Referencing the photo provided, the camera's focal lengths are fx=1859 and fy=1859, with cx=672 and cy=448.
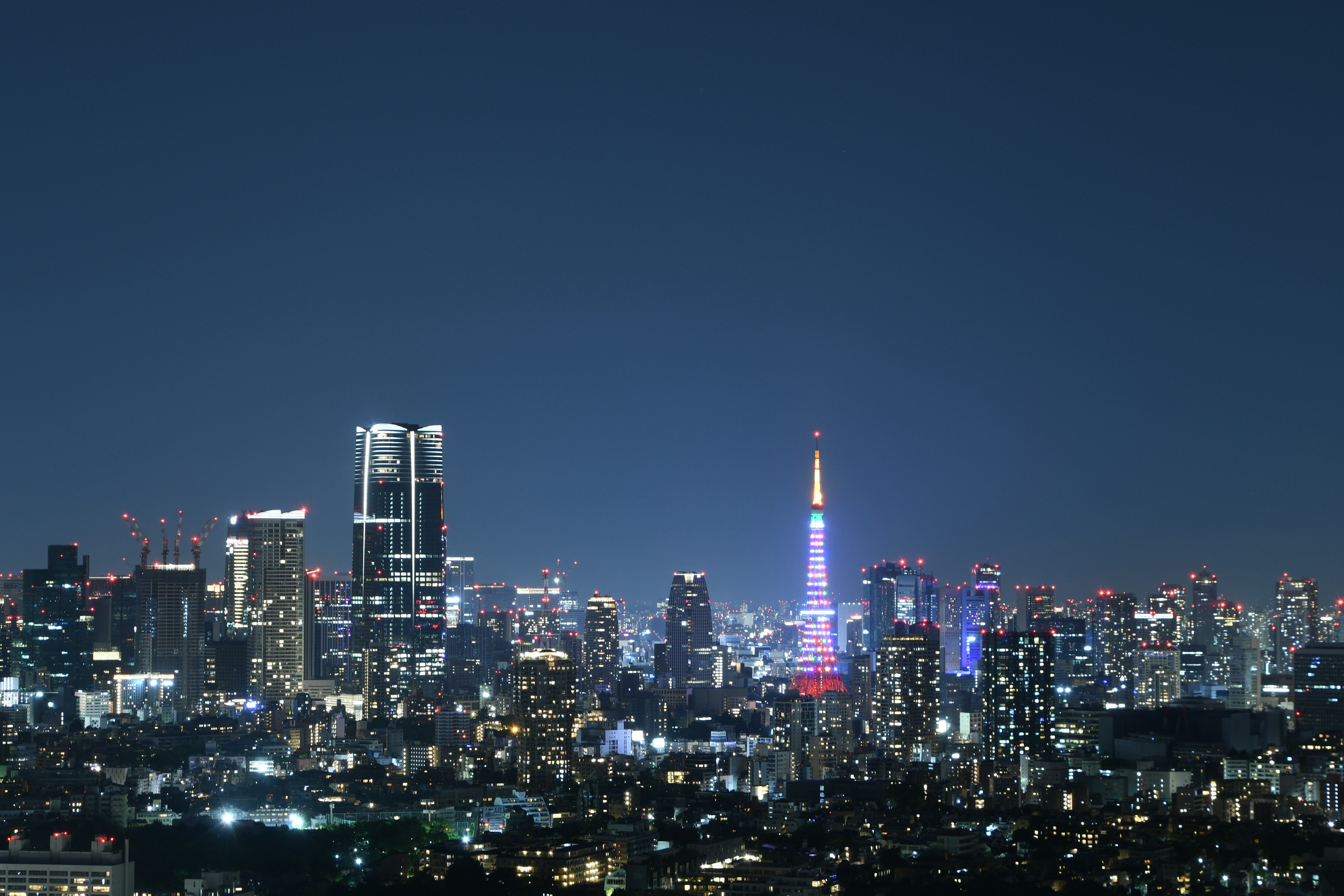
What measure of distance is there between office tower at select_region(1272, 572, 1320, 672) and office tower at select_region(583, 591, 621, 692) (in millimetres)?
31235

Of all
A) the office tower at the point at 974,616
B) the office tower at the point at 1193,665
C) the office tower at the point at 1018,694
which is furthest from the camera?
the office tower at the point at 974,616

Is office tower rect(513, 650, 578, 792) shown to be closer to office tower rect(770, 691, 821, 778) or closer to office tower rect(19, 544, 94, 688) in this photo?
Answer: office tower rect(770, 691, 821, 778)

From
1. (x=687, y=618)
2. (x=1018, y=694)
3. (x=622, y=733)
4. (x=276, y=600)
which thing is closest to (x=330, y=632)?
(x=276, y=600)

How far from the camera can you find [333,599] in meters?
97.7

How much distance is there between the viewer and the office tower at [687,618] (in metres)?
97.4

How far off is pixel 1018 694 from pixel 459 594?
51137mm

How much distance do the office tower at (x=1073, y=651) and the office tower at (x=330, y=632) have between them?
3309 cm

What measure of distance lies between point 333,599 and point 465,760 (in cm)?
3950

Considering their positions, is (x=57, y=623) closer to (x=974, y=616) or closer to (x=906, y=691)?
(x=906, y=691)

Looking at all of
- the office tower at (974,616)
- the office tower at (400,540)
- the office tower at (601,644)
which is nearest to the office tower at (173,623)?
the office tower at (400,540)

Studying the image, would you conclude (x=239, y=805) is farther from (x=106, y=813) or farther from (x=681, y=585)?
(x=681, y=585)

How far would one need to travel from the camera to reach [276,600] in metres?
→ 90.1

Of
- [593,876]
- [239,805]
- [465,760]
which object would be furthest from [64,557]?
[593,876]

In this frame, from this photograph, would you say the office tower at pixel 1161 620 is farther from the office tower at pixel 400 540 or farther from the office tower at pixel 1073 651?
the office tower at pixel 400 540
